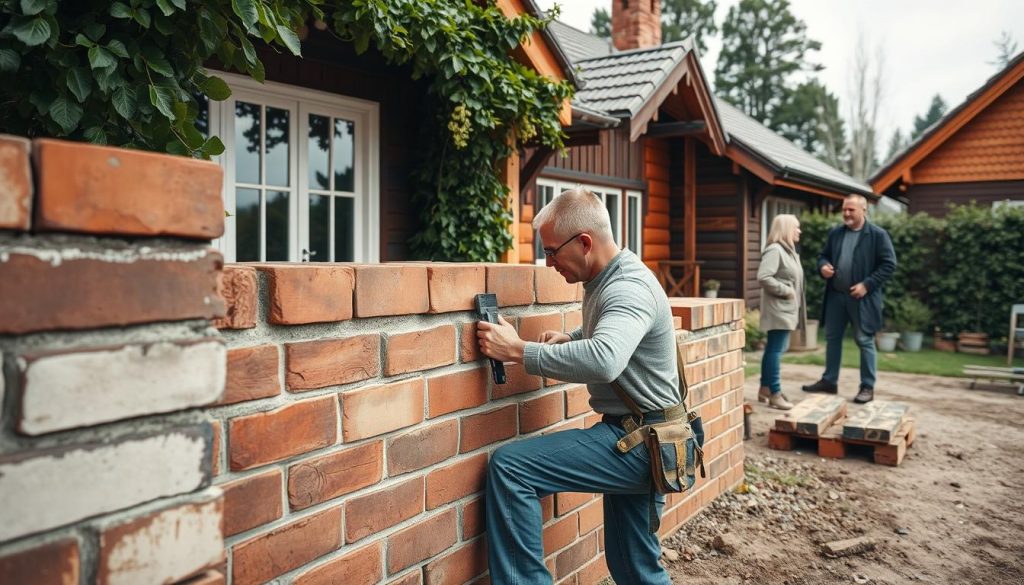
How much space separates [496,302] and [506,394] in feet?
0.91

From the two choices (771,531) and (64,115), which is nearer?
(64,115)

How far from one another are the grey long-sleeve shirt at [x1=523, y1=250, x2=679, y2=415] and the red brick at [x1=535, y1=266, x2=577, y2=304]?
0.11 metres

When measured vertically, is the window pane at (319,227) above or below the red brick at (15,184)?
above

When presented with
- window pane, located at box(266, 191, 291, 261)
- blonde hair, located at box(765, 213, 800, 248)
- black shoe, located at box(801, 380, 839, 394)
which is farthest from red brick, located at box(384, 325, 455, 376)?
black shoe, located at box(801, 380, 839, 394)

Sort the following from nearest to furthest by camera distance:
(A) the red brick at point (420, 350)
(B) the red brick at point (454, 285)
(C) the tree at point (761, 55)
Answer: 1. (A) the red brick at point (420, 350)
2. (B) the red brick at point (454, 285)
3. (C) the tree at point (761, 55)

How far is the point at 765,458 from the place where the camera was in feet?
16.8

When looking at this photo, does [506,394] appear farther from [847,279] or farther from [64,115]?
[847,279]

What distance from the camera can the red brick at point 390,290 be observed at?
1.63 m

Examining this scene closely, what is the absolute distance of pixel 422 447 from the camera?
5.98ft

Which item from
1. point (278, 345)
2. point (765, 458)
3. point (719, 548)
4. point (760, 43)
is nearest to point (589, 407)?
point (719, 548)

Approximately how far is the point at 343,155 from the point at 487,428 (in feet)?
15.0

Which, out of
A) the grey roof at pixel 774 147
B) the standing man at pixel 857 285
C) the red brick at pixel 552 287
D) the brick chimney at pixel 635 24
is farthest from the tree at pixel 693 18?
the red brick at pixel 552 287

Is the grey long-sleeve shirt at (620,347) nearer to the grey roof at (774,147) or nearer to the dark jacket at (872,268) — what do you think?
the dark jacket at (872,268)

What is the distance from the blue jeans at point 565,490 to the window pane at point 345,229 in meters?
4.16
